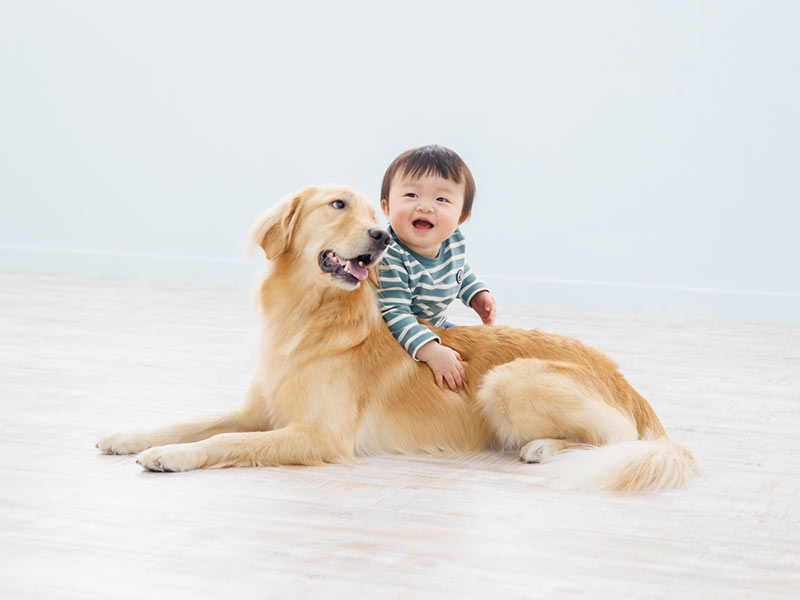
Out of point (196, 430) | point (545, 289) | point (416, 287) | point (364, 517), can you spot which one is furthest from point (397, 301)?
point (545, 289)


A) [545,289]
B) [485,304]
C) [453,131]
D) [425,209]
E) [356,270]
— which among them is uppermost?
[453,131]

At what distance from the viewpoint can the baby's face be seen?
225 cm

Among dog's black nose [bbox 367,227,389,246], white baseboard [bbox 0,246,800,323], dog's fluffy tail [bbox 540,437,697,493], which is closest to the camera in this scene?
dog's fluffy tail [bbox 540,437,697,493]

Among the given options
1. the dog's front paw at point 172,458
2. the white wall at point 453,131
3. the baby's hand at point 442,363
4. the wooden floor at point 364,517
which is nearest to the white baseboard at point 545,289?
the white wall at point 453,131

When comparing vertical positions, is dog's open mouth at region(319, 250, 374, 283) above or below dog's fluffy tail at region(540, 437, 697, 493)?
above

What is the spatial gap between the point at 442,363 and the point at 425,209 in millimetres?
354

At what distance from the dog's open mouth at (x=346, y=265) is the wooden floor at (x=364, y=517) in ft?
1.29

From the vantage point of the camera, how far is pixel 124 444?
6.91 ft

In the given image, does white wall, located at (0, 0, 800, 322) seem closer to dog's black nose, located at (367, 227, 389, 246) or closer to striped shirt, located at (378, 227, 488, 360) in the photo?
striped shirt, located at (378, 227, 488, 360)

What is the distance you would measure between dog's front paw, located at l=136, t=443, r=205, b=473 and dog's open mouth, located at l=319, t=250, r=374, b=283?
46 cm

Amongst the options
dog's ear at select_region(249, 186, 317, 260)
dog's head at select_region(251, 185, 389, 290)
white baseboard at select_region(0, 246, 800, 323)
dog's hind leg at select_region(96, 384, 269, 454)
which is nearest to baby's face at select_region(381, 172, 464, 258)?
dog's head at select_region(251, 185, 389, 290)

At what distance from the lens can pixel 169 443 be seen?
2139 millimetres

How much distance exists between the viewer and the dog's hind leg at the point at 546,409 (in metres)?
2.10

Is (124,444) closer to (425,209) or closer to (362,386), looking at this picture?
(362,386)
